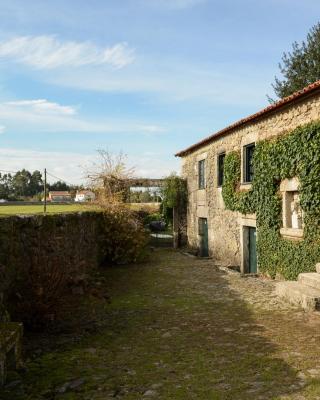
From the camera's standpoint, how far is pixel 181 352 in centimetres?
535

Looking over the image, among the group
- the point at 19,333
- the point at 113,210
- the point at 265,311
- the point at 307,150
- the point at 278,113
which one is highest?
the point at 278,113

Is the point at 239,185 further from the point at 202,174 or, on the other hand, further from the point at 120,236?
the point at 202,174

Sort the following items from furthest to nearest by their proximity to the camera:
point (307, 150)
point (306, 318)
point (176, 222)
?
point (176, 222) < point (307, 150) < point (306, 318)

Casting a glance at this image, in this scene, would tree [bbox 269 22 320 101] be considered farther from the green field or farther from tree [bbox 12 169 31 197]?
tree [bbox 12 169 31 197]

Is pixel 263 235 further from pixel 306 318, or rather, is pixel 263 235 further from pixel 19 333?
pixel 19 333

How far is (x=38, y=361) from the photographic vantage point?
498cm

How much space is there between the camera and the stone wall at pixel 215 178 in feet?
33.1

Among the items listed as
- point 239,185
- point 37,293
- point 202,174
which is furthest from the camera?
point 202,174

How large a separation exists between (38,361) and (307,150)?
712 centimetres

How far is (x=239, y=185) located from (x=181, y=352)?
8968 millimetres

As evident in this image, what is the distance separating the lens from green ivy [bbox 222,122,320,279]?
29.7 ft

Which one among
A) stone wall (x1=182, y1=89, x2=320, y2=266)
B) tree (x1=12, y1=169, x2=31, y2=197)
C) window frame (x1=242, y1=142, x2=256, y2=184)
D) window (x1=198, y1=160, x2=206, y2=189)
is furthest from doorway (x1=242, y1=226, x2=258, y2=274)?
tree (x1=12, y1=169, x2=31, y2=197)

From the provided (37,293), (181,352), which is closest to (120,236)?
(37,293)

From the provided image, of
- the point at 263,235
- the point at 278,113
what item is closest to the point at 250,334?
the point at 263,235
